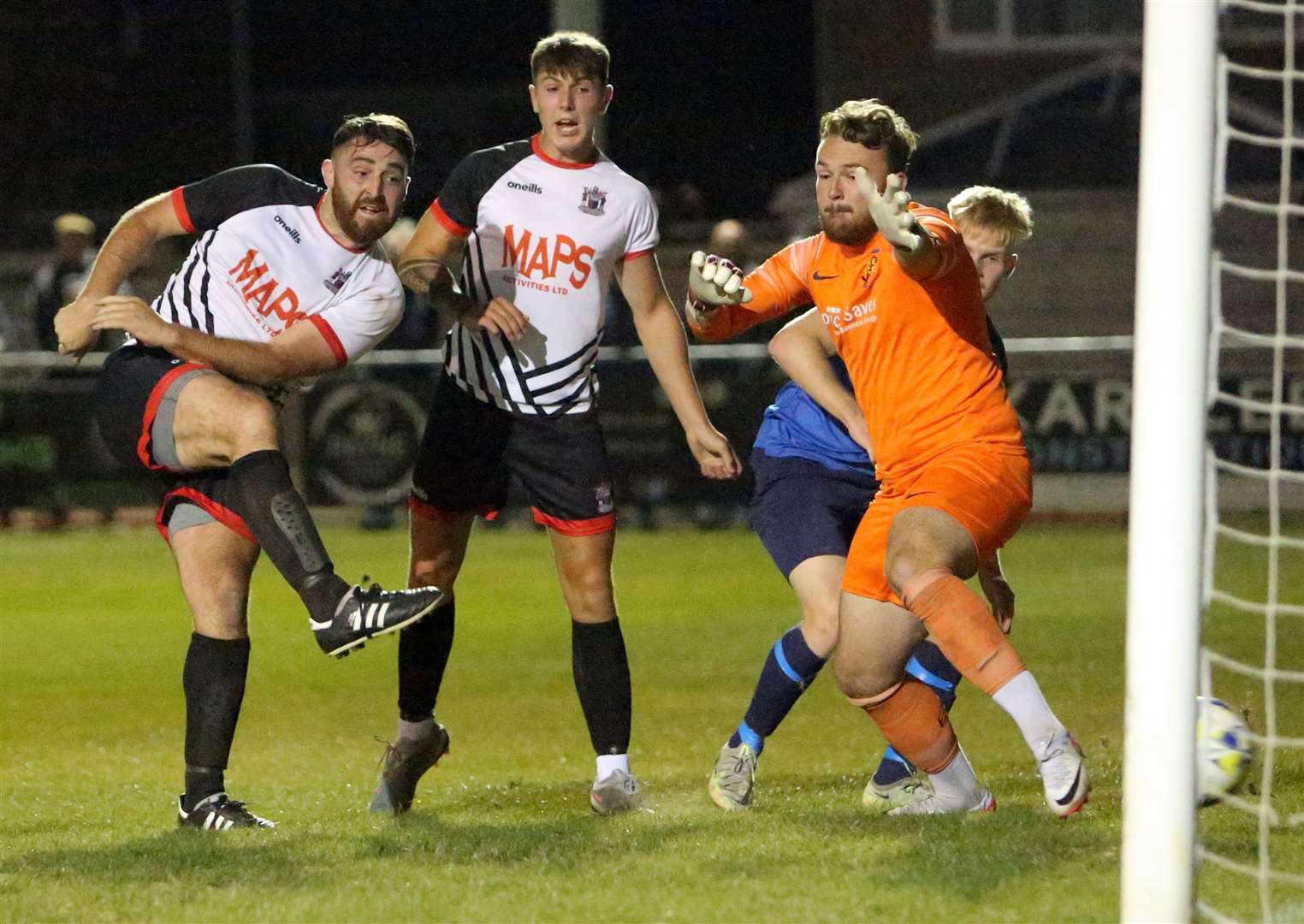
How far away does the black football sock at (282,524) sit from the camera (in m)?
5.28

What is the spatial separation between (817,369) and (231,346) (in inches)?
68.2

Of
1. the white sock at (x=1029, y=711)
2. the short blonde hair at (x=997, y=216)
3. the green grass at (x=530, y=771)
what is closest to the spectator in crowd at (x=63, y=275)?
the green grass at (x=530, y=771)

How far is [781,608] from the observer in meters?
11.4

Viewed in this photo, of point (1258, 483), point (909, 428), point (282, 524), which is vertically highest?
point (909, 428)

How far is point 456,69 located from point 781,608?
27868 mm

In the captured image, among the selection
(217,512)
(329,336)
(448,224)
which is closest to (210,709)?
(217,512)

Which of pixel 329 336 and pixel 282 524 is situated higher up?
pixel 329 336

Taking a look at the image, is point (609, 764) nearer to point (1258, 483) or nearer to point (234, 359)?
point (234, 359)

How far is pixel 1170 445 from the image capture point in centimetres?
378

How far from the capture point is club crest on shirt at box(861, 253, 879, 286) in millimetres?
5477

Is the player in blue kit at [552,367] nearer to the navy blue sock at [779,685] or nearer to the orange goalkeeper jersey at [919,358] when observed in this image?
the navy blue sock at [779,685]

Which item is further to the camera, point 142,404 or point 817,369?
point 817,369

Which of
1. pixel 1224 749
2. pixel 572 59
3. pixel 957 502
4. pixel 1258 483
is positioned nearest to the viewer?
pixel 1224 749

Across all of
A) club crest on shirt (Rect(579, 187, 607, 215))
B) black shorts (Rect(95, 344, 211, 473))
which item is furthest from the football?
black shorts (Rect(95, 344, 211, 473))
